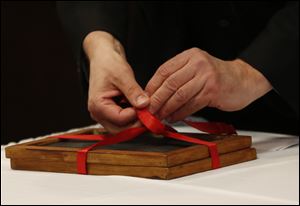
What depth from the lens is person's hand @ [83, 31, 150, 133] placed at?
889mm

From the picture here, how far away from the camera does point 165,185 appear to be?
0.70 meters

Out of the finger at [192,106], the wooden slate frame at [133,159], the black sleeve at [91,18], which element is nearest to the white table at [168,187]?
the wooden slate frame at [133,159]

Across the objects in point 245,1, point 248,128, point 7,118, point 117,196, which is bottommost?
point 7,118

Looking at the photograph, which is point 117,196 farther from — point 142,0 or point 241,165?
point 142,0

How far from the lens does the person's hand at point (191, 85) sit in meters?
→ 0.90

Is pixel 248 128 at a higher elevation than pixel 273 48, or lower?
lower

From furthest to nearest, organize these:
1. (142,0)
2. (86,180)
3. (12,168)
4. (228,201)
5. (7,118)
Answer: (7,118) → (142,0) → (12,168) → (86,180) → (228,201)

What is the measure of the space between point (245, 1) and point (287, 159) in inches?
16.7

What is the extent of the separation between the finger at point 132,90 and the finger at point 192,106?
0.24 ft

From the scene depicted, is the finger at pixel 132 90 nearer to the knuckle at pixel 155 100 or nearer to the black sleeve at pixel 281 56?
the knuckle at pixel 155 100

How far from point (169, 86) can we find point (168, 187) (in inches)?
9.4

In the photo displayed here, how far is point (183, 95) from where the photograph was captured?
2.97 ft

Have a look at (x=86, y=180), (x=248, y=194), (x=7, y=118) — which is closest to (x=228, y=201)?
(x=248, y=194)

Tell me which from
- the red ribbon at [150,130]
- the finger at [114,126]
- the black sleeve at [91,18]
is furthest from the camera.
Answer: the black sleeve at [91,18]
